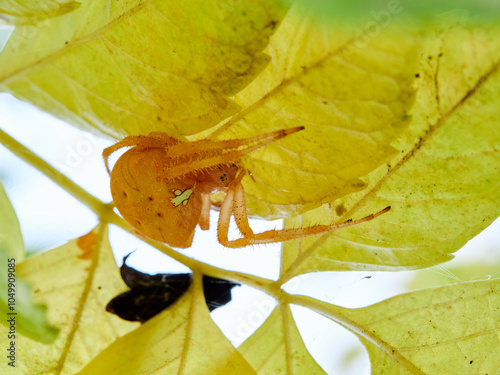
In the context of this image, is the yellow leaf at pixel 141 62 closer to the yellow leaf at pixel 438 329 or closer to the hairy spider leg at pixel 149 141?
the hairy spider leg at pixel 149 141

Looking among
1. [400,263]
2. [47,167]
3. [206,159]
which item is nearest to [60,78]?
[47,167]

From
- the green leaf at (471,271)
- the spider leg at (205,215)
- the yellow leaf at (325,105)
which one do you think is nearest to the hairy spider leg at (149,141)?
the yellow leaf at (325,105)

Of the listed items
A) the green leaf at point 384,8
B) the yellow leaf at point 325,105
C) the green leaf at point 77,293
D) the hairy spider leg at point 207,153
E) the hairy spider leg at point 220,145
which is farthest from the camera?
the green leaf at point 77,293

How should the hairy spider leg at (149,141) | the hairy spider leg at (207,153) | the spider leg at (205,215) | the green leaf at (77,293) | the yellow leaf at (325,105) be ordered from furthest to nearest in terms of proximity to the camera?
1. the spider leg at (205,215)
2. the green leaf at (77,293)
3. the hairy spider leg at (149,141)
4. the hairy spider leg at (207,153)
5. the yellow leaf at (325,105)

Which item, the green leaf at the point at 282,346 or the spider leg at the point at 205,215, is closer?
the green leaf at the point at 282,346

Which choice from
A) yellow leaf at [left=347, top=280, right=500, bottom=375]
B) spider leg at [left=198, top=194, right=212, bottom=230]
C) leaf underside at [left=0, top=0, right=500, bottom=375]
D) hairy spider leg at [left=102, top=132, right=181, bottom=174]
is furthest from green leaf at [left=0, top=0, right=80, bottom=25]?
yellow leaf at [left=347, top=280, right=500, bottom=375]

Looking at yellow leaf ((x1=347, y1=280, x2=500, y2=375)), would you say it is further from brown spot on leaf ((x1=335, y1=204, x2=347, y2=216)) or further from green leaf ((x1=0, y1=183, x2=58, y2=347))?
green leaf ((x1=0, y1=183, x2=58, y2=347))
